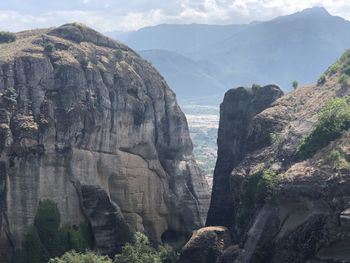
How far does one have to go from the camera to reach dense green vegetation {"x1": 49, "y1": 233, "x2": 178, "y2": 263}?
1919 inches

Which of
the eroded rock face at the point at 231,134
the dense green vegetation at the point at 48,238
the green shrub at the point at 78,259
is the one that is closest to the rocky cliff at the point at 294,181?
the eroded rock face at the point at 231,134

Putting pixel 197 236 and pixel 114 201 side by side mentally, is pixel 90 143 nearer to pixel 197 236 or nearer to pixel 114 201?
pixel 114 201

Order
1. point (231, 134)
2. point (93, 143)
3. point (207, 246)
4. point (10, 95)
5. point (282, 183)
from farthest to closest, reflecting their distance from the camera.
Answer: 1. point (231, 134)
2. point (93, 143)
3. point (10, 95)
4. point (207, 246)
5. point (282, 183)

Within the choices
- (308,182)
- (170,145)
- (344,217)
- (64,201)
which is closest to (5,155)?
(64,201)

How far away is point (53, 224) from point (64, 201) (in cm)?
264

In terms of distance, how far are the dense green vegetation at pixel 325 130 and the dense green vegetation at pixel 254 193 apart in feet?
8.47

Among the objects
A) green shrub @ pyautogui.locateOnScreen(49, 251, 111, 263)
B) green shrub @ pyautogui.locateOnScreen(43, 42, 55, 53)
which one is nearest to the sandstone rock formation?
green shrub @ pyautogui.locateOnScreen(49, 251, 111, 263)

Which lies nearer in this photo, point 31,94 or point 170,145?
point 31,94

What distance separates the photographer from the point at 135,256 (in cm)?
5247

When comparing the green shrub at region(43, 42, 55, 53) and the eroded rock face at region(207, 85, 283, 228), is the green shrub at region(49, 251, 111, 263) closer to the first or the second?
the eroded rock face at region(207, 85, 283, 228)

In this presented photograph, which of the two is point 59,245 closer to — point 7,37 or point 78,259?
point 78,259

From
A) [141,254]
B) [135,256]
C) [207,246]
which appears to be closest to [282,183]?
[207,246]

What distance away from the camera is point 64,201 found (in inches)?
2224

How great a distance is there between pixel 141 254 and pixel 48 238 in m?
7.75
